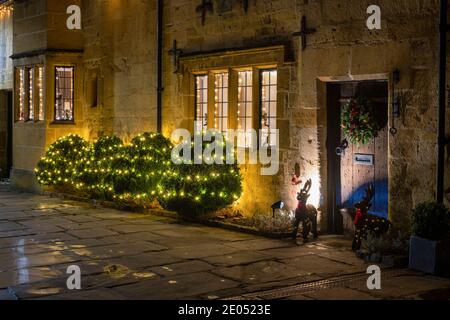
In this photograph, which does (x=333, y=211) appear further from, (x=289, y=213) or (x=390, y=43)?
(x=390, y=43)

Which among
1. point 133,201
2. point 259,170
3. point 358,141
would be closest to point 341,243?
point 358,141

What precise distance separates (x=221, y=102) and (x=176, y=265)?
5.22 meters

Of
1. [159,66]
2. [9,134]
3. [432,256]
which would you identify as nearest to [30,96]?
[9,134]

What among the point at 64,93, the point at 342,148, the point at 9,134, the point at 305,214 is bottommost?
the point at 305,214

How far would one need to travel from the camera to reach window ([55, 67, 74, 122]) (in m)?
16.9

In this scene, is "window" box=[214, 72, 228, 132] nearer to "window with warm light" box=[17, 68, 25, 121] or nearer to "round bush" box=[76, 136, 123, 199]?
"round bush" box=[76, 136, 123, 199]

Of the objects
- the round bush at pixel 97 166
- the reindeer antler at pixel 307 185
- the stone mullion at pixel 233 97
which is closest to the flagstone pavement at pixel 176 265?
the reindeer antler at pixel 307 185

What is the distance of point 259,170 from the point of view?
11781 mm

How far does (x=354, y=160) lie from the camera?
10.4 meters

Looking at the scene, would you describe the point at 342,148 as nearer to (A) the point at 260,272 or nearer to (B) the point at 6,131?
(A) the point at 260,272

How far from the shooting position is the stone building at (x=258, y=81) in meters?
9.31

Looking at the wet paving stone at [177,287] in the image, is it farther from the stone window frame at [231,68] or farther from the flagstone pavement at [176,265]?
the stone window frame at [231,68]

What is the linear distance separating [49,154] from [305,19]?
8.07 meters

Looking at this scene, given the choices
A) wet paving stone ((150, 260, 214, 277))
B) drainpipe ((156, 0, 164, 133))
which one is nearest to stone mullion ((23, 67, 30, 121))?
drainpipe ((156, 0, 164, 133))
